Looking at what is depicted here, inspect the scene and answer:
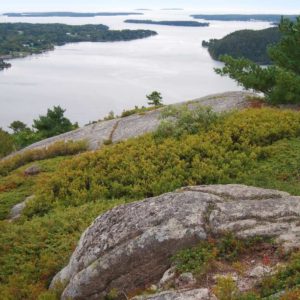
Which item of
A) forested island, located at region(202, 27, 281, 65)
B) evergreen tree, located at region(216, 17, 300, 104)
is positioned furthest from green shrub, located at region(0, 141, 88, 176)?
forested island, located at region(202, 27, 281, 65)

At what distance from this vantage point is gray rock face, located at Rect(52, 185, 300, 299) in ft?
20.8

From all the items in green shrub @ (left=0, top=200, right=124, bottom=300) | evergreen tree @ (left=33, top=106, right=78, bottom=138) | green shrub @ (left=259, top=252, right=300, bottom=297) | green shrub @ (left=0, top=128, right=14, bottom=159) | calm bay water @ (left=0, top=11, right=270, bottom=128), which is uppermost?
green shrub @ (left=259, top=252, right=300, bottom=297)

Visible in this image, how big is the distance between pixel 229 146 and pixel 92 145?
6.52 m

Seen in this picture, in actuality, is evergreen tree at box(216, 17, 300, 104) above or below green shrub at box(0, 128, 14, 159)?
above

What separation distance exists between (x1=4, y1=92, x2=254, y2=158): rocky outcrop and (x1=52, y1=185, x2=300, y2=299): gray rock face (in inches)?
363

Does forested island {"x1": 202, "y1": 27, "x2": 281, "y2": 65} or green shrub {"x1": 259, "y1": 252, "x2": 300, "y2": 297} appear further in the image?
forested island {"x1": 202, "y1": 27, "x2": 281, "y2": 65}

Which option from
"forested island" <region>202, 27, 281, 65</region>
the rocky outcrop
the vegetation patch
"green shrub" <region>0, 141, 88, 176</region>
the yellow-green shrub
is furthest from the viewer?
"forested island" <region>202, 27, 281, 65</region>

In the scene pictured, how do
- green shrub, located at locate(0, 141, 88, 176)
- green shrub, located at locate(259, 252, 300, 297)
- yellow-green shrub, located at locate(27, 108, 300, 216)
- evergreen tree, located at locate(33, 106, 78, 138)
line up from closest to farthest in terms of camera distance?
green shrub, located at locate(259, 252, 300, 297) → yellow-green shrub, located at locate(27, 108, 300, 216) → green shrub, located at locate(0, 141, 88, 176) → evergreen tree, located at locate(33, 106, 78, 138)

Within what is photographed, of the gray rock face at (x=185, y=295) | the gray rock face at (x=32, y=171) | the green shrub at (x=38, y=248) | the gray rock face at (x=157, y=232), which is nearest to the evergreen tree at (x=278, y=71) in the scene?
the gray rock face at (x=32, y=171)

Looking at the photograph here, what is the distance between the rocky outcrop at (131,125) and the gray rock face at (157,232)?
9218 mm

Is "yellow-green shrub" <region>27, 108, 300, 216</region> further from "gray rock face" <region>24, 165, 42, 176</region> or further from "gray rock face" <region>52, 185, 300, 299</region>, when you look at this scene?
"gray rock face" <region>52, 185, 300, 299</region>

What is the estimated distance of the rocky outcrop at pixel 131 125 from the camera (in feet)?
55.6

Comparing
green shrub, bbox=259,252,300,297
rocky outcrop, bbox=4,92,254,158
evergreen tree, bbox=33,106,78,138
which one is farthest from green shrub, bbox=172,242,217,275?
evergreen tree, bbox=33,106,78,138

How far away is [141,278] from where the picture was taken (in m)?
6.34
